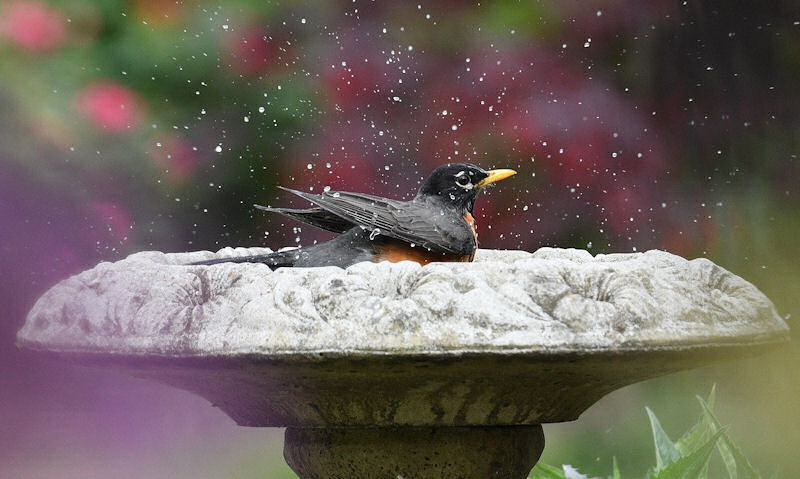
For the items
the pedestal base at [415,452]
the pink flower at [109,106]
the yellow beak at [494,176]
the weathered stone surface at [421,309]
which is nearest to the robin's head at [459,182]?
the yellow beak at [494,176]

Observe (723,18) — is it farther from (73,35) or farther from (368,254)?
(73,35)

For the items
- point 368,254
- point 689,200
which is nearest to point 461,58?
point 689,200

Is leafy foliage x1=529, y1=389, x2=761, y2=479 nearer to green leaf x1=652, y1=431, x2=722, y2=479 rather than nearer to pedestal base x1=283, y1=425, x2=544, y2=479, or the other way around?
green leaf x1=652, y1=431, x2=722, y2=479

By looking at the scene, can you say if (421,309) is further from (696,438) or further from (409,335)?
(696,438)

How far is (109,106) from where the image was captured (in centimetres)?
234

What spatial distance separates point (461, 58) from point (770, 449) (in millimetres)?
1473

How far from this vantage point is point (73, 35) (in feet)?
7.94

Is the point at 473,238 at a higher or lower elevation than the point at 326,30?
lower

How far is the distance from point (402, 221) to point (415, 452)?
0.43m

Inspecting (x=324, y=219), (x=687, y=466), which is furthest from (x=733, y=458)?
(x=324, y=219)

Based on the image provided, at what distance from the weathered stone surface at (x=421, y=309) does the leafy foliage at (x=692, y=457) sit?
43 centimetres

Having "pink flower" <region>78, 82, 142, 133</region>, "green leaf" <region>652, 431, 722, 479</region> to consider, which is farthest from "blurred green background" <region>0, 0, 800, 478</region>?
"green leaf" <region>652, 431, 722, 479</region>

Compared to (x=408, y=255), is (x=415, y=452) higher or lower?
lower

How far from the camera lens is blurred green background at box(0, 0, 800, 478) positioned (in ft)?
8.05
